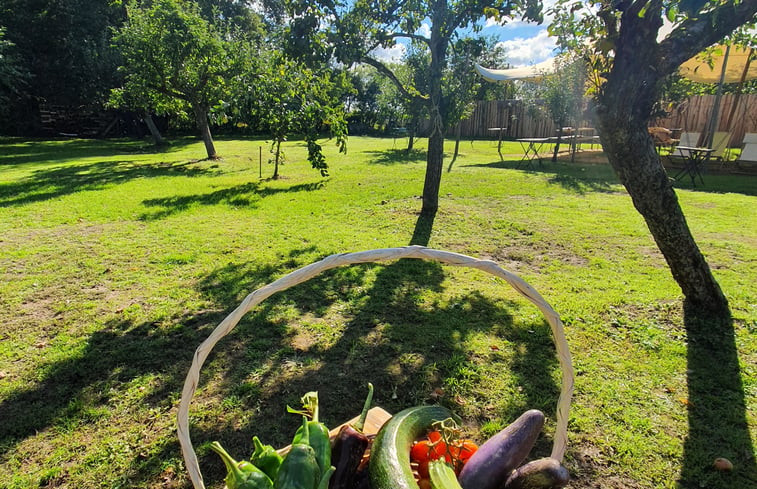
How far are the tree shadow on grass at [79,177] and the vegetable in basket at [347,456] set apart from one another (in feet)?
29.6

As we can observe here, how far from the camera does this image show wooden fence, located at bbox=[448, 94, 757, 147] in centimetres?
1702

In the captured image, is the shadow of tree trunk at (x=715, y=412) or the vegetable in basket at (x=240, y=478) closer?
the vegetable in basket at (x=240, y=478)

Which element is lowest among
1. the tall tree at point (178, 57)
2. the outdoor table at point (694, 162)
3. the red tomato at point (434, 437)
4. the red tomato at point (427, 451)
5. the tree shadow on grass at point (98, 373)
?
the tree shadow on grass at point (98, 373)

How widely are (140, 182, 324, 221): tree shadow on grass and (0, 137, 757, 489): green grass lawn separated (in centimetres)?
27

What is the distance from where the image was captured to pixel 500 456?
1321mm

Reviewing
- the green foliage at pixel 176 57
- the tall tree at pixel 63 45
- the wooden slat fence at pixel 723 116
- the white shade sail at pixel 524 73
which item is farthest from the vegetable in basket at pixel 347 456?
the tall tree at pixel 63 45

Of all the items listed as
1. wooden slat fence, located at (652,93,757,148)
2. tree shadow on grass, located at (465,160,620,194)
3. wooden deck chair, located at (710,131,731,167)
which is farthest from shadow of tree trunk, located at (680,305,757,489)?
wooden slat fence, located at (652,93,757,148)

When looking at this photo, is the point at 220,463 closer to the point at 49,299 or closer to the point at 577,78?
the point at 49,299

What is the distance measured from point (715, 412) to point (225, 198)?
26.1ft

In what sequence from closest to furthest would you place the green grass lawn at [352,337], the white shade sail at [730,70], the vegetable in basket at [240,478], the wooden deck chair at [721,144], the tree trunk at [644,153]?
1. the vegetable in basket at [240,478]
2. the green grass lawn at [352,337]
3. the tree trunk at [644,153]
4. the wooden deck chair at [721,144]
5. the white shade sail at [730,70]

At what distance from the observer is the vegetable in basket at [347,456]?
Answer: 1.31m

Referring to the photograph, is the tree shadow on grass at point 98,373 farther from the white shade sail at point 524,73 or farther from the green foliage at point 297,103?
the white shade sail at point 524,73

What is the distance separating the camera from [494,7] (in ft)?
18.8

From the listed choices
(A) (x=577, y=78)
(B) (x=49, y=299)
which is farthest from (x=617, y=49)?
(A) (x=577, y=78)
